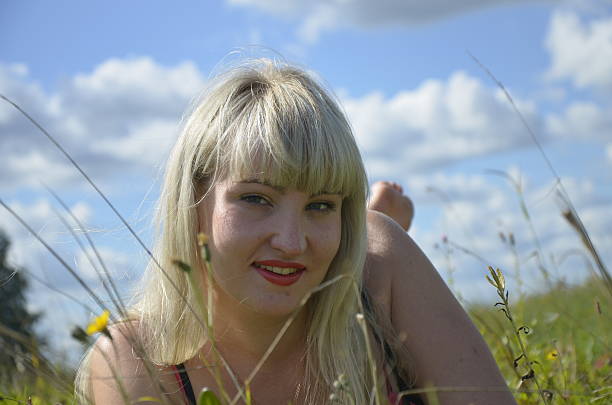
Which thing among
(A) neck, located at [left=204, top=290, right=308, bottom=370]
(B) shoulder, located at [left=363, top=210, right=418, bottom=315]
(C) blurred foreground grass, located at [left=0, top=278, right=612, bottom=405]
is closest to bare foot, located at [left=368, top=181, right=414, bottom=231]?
(C) blurred foreground grass, located at [left=0, top=278, right=612, bottom=405]

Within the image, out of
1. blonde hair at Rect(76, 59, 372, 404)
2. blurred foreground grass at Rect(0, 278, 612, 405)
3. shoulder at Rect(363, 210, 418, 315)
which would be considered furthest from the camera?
shoulder at Rect(363, 210, 418, 315)

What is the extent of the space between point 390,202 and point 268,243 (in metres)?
1.86

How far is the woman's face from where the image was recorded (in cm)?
219

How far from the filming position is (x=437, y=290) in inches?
101

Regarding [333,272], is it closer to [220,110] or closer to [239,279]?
[239,279]

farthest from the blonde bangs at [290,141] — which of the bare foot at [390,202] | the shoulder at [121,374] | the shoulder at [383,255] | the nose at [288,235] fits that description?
the bare foot at [390,202]

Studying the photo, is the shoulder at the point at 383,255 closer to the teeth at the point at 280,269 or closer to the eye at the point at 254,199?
the teeth at the point at 280,269

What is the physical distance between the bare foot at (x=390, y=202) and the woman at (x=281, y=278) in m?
1.19

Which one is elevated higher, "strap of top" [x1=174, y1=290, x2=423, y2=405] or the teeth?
the teeth

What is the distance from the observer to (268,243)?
86.7 inches

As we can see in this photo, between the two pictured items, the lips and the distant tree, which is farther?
the lips

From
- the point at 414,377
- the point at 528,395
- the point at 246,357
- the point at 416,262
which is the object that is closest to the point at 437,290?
the point at 416,262

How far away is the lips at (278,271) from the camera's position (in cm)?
A: 221

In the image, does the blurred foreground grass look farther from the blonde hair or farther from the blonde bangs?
the blonde bangs
